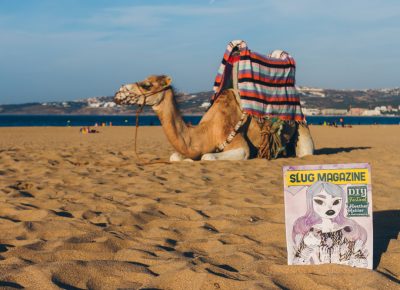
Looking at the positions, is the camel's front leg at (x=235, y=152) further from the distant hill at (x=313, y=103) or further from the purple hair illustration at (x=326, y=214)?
the distant hill at (x=313, y=103)

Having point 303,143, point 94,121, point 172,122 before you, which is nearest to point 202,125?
point 172,122

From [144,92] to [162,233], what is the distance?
437 cm

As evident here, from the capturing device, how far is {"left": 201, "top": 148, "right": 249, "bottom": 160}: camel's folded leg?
364 inches

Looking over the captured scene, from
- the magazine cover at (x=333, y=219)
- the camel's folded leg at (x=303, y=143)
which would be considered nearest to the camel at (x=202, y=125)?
the camel's folded leg at (x=303, y=143)

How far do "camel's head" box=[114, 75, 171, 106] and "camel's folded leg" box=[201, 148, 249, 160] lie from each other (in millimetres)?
1382

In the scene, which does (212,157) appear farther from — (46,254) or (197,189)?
(46,254)

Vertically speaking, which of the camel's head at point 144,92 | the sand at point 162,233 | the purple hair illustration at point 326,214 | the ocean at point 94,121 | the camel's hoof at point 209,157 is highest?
the camel's head at point 144,92

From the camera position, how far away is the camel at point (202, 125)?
8.51 metres

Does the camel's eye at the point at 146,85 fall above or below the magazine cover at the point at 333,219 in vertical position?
above

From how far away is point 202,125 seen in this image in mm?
9523

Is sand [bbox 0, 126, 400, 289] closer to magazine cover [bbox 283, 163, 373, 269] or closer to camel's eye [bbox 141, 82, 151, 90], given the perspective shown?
magazine cover [bbox 283, 163, 373, 269]

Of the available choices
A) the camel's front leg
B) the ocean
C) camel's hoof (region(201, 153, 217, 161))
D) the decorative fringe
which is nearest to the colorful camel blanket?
the decorative fringe

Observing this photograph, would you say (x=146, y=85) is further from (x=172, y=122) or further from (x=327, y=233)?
(x=327, y=233)

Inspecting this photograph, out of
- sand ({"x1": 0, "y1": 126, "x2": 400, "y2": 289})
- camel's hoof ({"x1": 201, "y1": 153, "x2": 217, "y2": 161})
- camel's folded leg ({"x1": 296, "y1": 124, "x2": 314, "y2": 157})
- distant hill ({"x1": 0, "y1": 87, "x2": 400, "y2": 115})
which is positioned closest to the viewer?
sand ({"x1": 0, "y1": 126, "x2": 400, "y2": 289})
